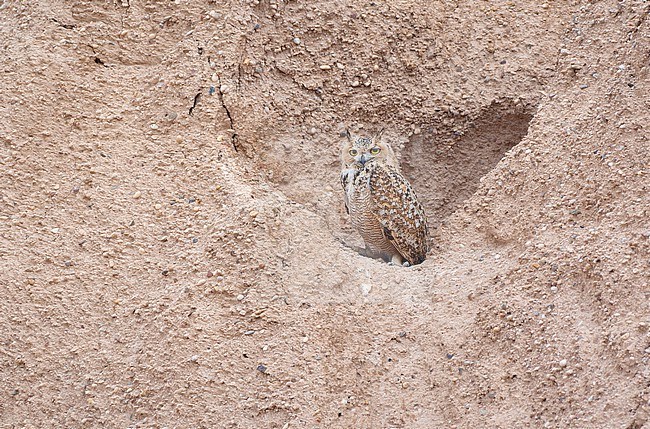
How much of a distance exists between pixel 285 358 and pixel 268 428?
0.33 metres

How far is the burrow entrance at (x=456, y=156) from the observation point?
5188 millimetres

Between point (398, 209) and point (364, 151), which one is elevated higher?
point (364, 151)

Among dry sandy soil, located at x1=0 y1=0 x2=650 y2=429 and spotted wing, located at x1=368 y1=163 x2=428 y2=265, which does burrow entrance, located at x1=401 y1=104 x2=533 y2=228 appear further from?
spotted wing, located at x1=368 y1=163 x2=428 y2=265

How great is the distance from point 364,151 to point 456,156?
2.39 feet

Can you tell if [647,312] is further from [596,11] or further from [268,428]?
[596,11]

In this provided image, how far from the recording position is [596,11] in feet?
15.2

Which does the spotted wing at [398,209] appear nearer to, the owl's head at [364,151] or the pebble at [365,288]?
the owl's head at [364,151]

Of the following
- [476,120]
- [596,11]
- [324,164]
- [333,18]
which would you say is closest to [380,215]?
[324,164]

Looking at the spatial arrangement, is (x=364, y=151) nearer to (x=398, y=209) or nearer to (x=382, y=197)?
(x=382, y=197)

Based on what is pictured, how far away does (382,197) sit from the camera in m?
4.97

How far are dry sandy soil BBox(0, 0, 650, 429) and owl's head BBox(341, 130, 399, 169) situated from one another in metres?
0.15

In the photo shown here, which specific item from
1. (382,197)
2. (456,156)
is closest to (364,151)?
(382,197)

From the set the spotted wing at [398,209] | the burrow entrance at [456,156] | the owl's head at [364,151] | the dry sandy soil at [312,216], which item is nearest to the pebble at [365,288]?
the dry sandy soil at [312,216]

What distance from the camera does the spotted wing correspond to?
496 centimetres
